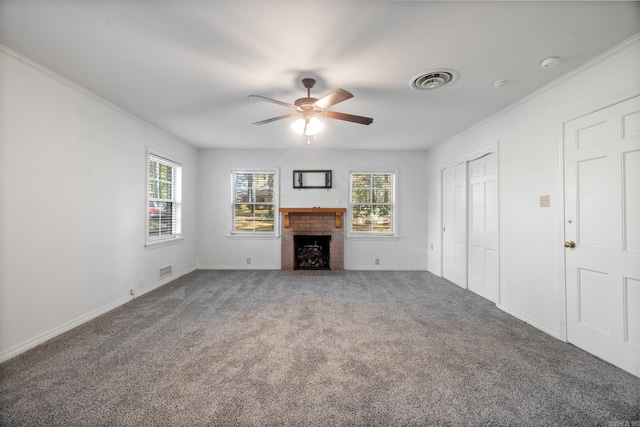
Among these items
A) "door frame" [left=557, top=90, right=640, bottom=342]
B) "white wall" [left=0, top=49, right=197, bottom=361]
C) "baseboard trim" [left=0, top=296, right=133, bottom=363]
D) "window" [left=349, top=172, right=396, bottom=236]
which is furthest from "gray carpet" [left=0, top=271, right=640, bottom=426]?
"window" [left=349, top=172, right=396, bottom=236]

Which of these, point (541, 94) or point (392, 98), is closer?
point (541, 94)

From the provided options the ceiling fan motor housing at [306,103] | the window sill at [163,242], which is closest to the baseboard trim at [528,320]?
the ceiling fan motor housing at [306,103]

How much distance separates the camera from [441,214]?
16.3 feet

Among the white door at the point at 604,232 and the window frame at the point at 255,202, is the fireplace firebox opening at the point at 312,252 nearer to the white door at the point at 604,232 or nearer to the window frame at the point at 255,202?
the window frame at the point at 255,202

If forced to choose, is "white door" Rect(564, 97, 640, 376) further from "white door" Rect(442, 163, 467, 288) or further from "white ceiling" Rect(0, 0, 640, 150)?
"white door" Rect(442, 163, 467, 288)

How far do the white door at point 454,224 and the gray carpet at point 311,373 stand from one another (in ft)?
3.82

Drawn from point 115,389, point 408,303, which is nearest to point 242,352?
point 115,389

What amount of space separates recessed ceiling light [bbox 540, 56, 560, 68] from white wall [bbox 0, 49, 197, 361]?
14.8 ft

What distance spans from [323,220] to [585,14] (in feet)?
14.3

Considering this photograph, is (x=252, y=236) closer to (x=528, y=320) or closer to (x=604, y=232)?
(x=528, y=320)

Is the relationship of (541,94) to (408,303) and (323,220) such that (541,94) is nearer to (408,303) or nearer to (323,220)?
(408,303)

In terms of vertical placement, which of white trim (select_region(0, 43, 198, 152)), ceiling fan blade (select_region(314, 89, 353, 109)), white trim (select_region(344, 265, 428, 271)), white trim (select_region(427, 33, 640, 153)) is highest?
white trim (select_region(0, 43, 198, 152))

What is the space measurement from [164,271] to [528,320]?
203 inches

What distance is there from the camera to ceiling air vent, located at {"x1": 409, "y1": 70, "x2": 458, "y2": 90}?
244 centimetres
